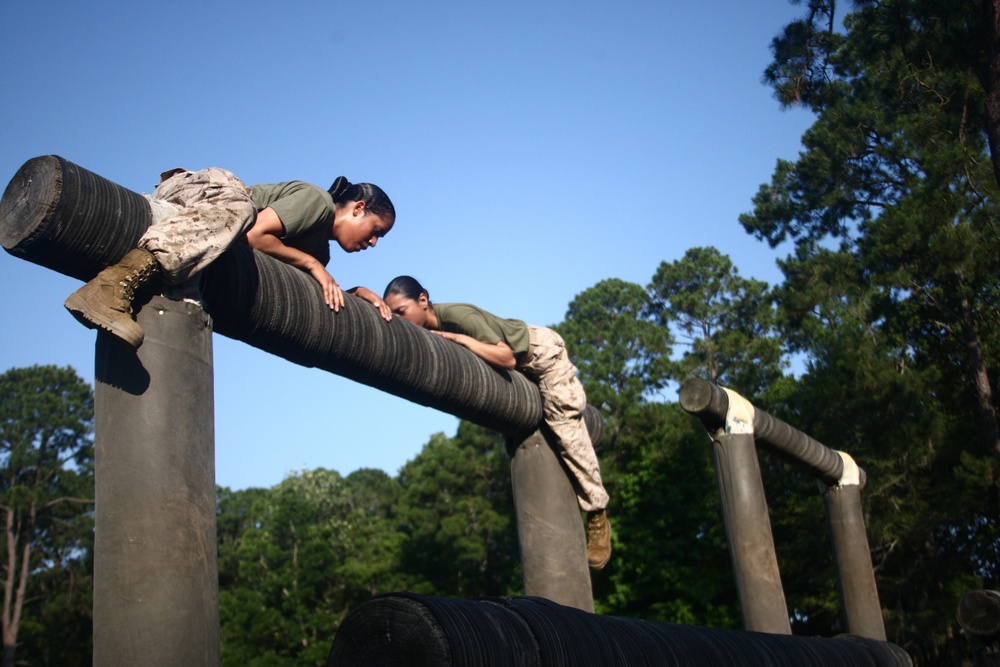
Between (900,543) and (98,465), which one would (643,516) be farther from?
(98,465)

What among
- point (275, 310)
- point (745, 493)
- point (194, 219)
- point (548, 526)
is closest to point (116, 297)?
point (194, 219)

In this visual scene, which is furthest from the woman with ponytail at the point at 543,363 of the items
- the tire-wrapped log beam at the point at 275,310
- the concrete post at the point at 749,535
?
the concrete post at the point at 749,535

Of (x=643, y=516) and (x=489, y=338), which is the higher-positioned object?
(x=643, y=516)

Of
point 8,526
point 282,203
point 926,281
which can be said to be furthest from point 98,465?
point 8,526

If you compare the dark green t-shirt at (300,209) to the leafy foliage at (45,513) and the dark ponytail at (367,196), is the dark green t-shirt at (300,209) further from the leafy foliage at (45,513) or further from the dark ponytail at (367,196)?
the leafy foliage at (45,513)

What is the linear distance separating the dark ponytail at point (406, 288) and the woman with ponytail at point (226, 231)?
0.74 metres

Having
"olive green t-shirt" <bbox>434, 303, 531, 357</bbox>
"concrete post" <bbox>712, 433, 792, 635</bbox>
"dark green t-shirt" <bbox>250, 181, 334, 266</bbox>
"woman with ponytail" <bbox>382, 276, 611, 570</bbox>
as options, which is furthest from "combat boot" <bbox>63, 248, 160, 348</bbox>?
"concrete post" <bbox>712, 433, 792, 635</bbox>

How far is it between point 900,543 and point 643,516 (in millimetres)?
8627

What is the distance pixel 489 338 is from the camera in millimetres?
6137

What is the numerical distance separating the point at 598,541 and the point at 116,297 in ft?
14.0

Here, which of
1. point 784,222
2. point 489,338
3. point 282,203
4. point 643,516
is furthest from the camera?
point 643,516

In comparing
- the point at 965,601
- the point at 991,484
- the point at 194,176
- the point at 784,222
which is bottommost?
the point at 965,601

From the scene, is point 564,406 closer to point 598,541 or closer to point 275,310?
point 598,541

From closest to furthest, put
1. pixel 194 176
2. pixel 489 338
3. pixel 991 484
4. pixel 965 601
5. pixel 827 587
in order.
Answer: pixel 194 176, pixel 489 338, pixel 965 601, pixel 991 484, pixel 827 587
